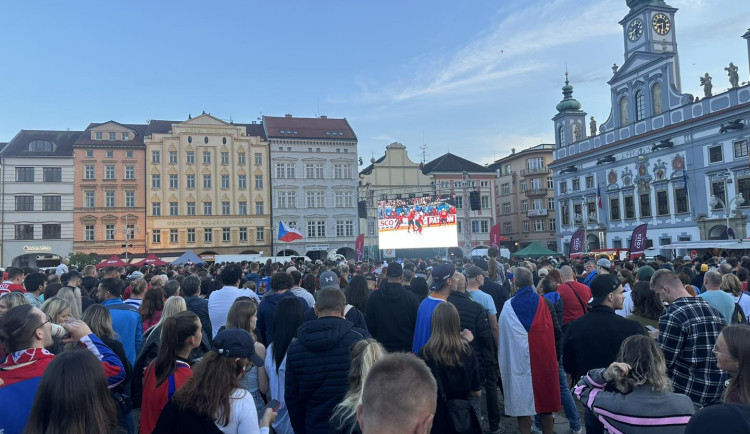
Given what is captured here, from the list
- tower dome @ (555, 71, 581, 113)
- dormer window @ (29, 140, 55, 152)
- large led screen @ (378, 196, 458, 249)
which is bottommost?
large led screen @ (378, 196, 458, 249)

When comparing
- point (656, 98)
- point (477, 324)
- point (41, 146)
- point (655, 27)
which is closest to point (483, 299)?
point (477, 324)

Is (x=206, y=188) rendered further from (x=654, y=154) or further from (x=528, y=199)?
(x=654, y=154)

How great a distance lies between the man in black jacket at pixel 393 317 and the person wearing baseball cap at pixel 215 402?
3.24 meters

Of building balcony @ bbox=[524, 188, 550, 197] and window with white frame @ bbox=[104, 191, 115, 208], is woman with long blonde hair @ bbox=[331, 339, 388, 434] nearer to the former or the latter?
window with white frame @ bbox=[104, 191, 115, 208]

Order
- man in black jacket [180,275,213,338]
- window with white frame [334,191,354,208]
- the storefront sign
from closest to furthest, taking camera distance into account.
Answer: man in black jacket [180,275,213,338], the storefront sign, window with white frame [334,191,354,208]

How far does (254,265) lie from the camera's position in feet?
41.9

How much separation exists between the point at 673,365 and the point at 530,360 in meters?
2.10

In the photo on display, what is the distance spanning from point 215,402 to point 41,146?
50214 mm

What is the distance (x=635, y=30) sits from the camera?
134 feet

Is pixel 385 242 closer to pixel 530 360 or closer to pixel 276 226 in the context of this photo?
pixel 276 226

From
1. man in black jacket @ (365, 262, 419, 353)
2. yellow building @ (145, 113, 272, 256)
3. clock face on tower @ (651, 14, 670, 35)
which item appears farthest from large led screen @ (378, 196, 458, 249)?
man in black jacket @ (365, 262, 419, 353)

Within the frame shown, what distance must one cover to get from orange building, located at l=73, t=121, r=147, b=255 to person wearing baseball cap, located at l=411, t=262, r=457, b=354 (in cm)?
4356

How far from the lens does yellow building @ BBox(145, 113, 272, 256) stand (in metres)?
45.7

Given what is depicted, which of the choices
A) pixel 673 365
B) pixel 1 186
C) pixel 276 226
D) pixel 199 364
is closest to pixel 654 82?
pixel 276 226
